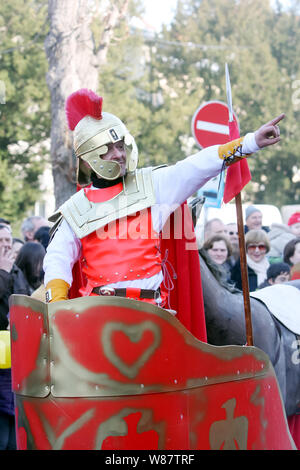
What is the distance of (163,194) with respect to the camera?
432 cm

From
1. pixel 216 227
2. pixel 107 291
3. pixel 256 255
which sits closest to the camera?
pixel 107 291

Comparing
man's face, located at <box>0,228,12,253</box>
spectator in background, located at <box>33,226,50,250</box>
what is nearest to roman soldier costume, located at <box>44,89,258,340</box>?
man's face, located at <box>0,228,12,253</box>

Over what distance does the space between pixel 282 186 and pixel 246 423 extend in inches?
Answer: 1113

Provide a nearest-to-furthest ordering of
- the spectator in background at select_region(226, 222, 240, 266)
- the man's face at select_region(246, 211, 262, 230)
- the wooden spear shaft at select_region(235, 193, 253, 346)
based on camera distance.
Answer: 1. the wooden spear shaft at select_region(235, 193, 253, 346)
2. the spectator in background at select_region(226, 222, 240, 266)
3. the man's face at select_region(246, 211, 262, 230)

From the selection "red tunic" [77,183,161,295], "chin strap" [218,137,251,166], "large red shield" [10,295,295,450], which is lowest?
"large red shield" [10,295,295,450]

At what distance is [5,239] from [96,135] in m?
2.04

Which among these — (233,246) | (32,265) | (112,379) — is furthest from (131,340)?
(233,246)

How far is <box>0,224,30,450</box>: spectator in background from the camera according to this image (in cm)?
545

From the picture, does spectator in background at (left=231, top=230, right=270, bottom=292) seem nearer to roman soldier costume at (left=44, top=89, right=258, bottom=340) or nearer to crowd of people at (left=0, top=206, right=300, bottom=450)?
crowd of people at (left=0, top=206, right=300, bottom=450)

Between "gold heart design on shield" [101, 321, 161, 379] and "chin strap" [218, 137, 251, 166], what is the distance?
1004 mm

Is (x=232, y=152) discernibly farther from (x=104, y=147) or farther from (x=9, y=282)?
(x=9, y=282)

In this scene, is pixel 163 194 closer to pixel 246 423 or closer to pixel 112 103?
pixel 246 423

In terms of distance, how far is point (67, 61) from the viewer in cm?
983
